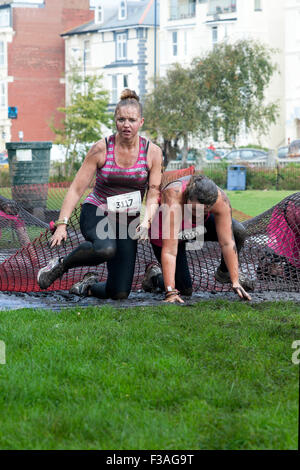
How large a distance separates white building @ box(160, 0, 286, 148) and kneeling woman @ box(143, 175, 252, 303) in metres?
45.8

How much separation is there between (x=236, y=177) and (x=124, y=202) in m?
24.9

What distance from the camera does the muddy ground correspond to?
717cm

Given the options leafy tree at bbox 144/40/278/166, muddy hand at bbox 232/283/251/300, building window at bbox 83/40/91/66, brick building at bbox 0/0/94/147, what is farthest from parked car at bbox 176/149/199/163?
muddy hand at bbox 232/283/251/300

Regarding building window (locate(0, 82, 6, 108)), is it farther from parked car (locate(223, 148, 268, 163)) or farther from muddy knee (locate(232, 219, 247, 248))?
muddy knee (locate(232, 219, 247, 248))

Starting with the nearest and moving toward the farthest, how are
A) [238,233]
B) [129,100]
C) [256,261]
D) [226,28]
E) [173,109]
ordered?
[129,100] < [238,233] < [256,261] < [173,109] < [226,28]

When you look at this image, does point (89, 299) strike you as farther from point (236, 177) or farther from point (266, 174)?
point (266, 174)

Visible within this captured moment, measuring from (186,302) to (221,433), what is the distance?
3250 mm

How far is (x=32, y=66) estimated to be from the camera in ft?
238

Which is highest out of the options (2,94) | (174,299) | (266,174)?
(2,94)

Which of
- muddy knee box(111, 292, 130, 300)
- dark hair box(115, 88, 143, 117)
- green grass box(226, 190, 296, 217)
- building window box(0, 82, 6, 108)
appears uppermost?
building window box(0, 82, 6, 108)

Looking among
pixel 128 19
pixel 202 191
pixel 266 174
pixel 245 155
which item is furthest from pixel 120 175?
pixel 128 19
